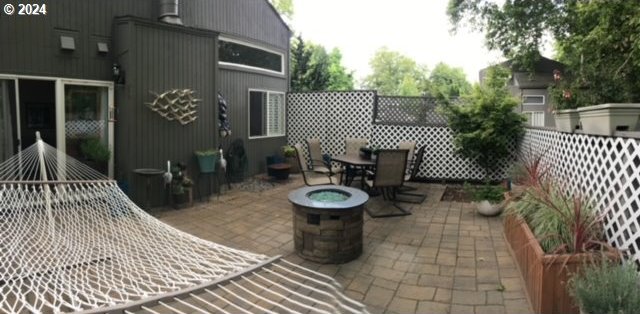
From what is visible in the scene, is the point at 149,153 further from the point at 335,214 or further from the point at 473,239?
the point at 473,239

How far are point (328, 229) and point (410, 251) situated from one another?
0.94 metres

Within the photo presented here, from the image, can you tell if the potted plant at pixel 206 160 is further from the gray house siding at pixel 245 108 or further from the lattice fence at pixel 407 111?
the lattice fence at pixel 407 111

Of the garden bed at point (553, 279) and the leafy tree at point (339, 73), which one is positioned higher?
the leafy tree at point (339, 73)

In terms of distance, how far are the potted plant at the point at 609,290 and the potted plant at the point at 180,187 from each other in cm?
493

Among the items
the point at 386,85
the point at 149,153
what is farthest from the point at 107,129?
the point at 386,85

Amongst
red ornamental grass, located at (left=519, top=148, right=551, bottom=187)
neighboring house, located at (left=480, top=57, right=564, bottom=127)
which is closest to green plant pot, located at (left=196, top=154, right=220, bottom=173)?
red ornamental grass, located at (left=519, top=148, right=551, bottom=187)

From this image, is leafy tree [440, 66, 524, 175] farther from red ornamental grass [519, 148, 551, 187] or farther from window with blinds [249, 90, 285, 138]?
window with blinds [249, 90, 285, 138]

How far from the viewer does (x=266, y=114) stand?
873cm

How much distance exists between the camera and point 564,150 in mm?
4031

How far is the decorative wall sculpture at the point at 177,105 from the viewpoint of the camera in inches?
217

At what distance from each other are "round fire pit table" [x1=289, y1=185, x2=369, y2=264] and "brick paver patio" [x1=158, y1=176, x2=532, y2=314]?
3.6 inches

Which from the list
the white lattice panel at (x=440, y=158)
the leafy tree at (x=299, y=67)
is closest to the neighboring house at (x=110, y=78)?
the white lattice panel at (x=440, y=158)

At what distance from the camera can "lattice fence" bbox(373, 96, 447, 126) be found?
26.0ft

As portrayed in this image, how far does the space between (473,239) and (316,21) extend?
2345 cm
